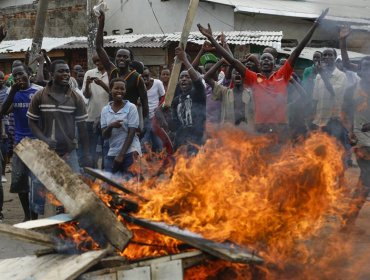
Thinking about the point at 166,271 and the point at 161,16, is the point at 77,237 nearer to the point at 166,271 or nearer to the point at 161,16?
the point at 166,271

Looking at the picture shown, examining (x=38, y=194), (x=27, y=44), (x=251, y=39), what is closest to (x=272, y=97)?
(x=38, y=194)

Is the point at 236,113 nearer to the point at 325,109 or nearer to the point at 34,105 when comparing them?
the point at 325,109

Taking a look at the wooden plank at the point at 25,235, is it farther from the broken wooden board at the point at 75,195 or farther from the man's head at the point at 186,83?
the man's head at the point at 186,83

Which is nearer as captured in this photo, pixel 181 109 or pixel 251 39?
pixel 181 109

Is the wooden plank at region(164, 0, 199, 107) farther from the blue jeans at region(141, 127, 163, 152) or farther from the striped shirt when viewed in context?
the striped shirt

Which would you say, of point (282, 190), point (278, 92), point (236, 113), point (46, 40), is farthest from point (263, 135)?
point (46, 40)

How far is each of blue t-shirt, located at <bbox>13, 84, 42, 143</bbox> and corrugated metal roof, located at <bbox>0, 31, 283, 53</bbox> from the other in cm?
894

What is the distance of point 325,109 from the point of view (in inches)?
322

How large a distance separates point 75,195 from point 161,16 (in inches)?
699

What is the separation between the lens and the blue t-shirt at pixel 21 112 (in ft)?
23.3

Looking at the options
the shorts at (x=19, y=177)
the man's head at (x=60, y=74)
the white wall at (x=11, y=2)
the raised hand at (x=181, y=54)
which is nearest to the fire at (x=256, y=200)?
the man's head at (x=60, y=74)

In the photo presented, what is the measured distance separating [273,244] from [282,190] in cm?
45

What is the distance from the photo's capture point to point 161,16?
21234 millimetres

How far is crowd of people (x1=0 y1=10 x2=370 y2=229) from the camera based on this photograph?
21.6ft
